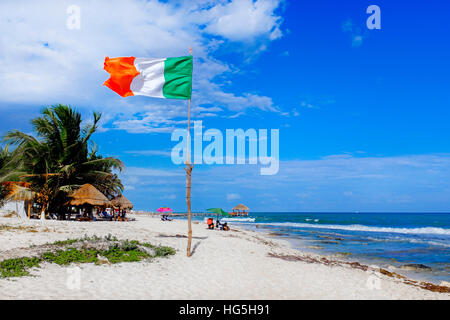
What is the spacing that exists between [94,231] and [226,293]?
993 cm

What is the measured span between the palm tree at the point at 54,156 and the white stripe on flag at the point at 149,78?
49.7 feet

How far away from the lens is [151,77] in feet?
35.8

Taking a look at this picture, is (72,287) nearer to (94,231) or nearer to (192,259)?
(192,259)

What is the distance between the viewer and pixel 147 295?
746 cm

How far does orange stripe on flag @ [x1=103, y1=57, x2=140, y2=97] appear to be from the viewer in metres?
10.5

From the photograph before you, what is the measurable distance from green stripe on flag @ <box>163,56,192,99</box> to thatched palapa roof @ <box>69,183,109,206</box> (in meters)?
15.5

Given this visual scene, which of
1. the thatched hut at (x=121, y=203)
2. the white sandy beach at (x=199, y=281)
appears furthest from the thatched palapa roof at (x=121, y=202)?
the white sandy beach at (x=199, y=281)

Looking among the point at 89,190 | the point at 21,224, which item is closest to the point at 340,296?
the point at 21,224

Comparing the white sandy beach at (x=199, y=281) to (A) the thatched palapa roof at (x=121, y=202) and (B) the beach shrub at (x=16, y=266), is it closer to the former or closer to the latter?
(B) the beach shrub at (x=16, y=266)

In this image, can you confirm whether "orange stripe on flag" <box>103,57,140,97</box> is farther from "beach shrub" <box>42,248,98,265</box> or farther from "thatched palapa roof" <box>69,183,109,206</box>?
"thatched palapa roof" <box>69,183,109,206</box>

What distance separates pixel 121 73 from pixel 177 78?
1828 mm

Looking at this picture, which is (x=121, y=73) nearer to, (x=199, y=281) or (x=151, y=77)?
(x=151, y=77)

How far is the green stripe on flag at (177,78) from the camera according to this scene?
11008 mm
